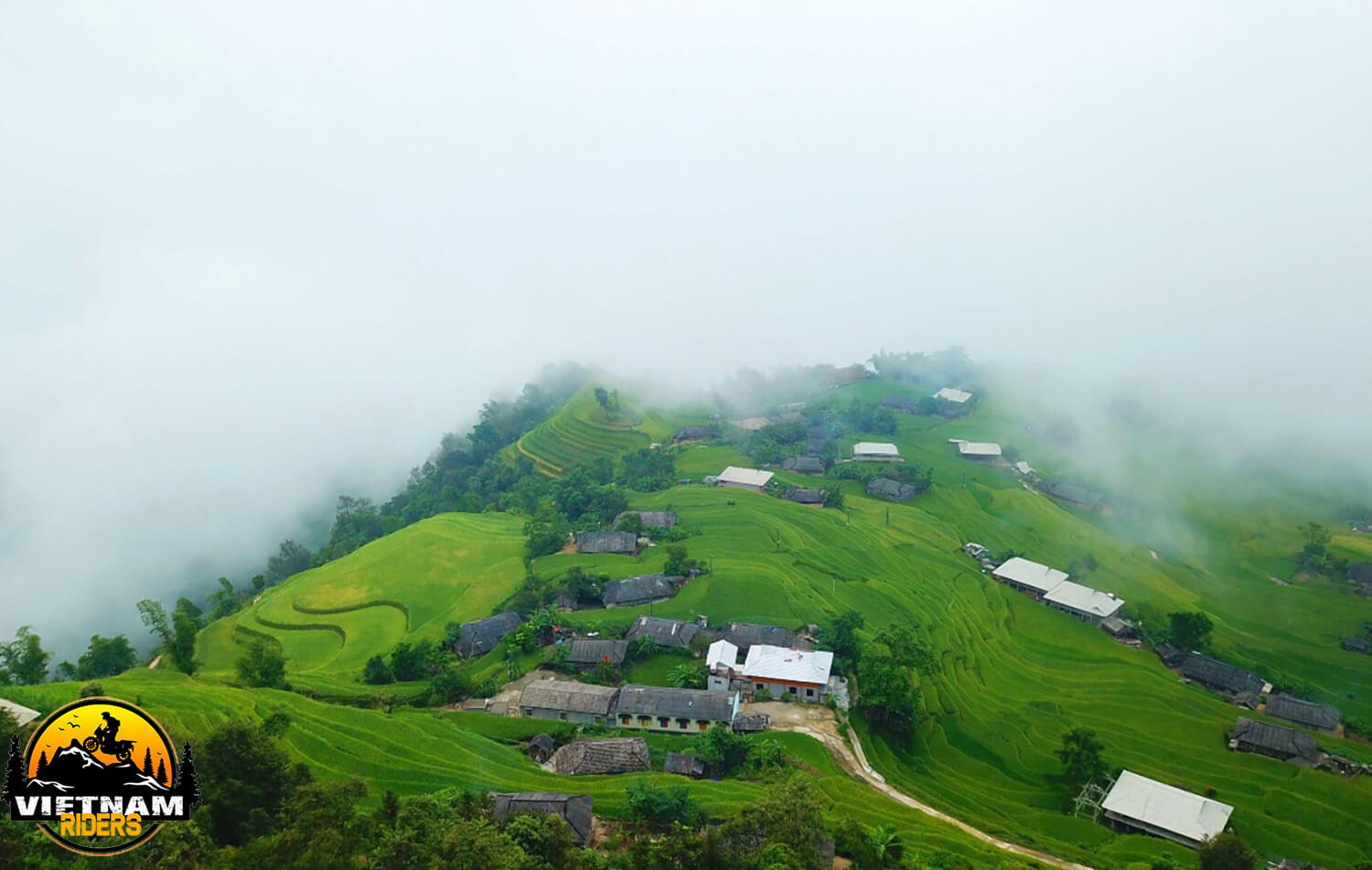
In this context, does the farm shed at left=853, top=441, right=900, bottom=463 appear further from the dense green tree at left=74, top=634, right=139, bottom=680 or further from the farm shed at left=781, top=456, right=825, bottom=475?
the dense green tree at left=74, top=634, right=139, bottom=680

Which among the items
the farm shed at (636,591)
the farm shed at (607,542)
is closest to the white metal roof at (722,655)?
the farm shed at (636,591)

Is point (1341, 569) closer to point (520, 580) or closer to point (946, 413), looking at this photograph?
point (946, 413)

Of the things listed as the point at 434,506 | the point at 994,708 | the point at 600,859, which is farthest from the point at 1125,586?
the point at 434,506

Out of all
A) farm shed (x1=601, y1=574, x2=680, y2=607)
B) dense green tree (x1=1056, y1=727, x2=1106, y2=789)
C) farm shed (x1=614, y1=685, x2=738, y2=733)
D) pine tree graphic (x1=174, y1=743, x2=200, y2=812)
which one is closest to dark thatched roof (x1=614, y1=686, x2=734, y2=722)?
farm shed (x1=614, y1=685, x2=738, y2=733)

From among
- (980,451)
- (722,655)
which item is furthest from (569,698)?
(980,451)

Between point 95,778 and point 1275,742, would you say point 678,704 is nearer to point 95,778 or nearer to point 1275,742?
point 95,778

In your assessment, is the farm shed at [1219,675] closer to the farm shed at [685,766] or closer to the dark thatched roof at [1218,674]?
the dark thatched roof at [1218,674]
